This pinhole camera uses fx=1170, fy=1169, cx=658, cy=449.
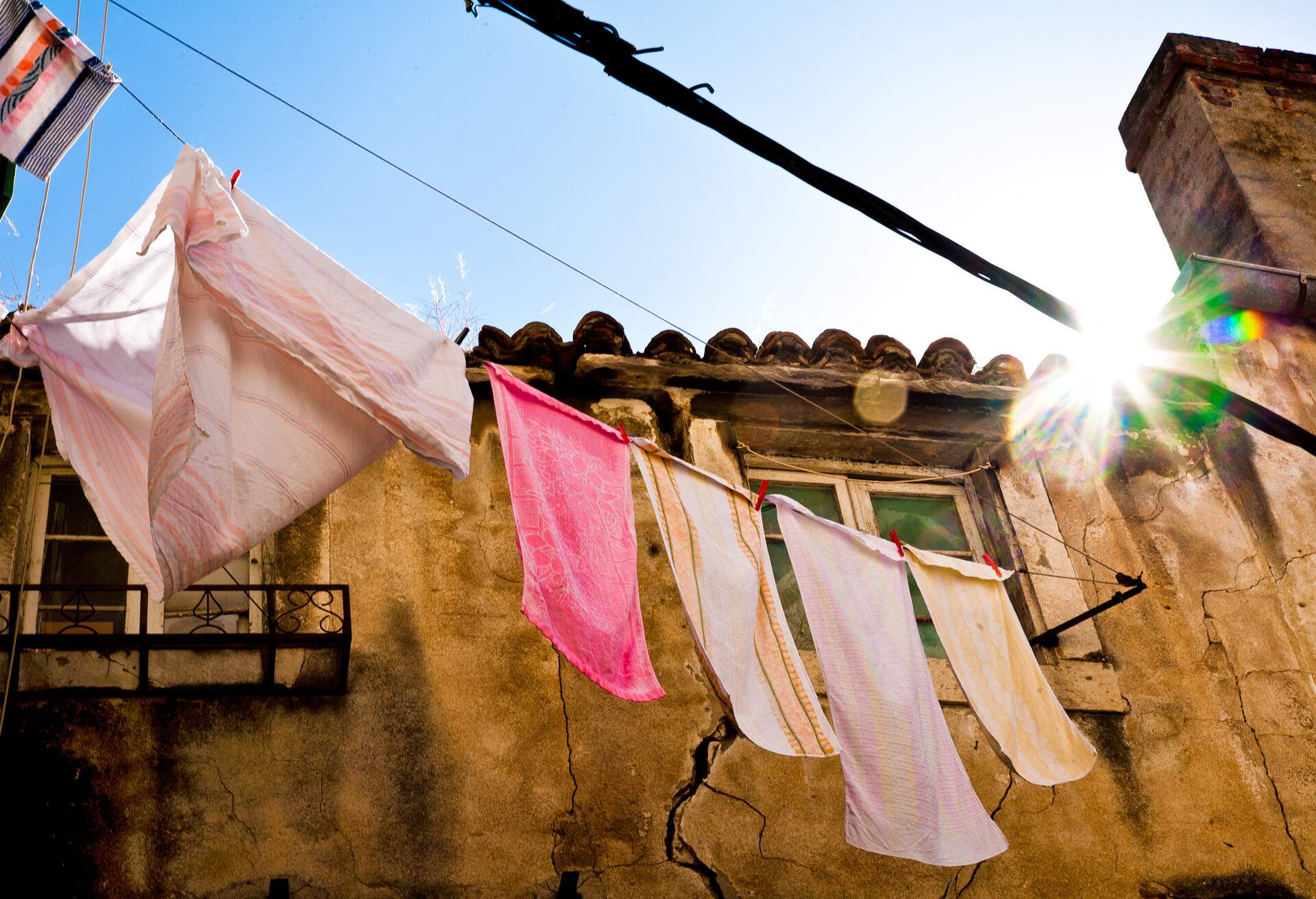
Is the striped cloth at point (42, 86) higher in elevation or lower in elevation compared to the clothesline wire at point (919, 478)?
higher

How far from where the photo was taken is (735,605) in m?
3.99

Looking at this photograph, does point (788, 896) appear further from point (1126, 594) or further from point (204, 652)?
point (204, 652)

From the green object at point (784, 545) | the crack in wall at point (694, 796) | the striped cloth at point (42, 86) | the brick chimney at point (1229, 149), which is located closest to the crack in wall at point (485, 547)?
the crack in wall at point (694, 796)

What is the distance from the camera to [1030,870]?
4.59m

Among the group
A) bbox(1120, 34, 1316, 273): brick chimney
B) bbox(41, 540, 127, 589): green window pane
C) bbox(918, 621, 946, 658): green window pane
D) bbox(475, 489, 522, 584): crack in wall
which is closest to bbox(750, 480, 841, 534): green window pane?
bbox(918, 621, 946, 658): green window pane

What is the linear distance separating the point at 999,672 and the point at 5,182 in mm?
3714

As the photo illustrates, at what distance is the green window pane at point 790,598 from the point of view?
509cm

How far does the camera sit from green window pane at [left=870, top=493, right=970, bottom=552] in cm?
558

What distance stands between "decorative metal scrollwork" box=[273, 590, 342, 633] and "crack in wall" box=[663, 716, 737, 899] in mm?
1447

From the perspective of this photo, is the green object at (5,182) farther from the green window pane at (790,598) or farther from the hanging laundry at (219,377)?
the green window pane at (790,598)

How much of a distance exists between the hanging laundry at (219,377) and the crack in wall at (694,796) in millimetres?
1775

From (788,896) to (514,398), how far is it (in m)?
2.09

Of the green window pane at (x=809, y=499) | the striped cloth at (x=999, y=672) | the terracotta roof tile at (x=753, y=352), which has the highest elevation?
the terracotta roof tile at (x=753, y=352)

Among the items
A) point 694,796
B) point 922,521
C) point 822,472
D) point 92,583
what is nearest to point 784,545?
point 822,472
